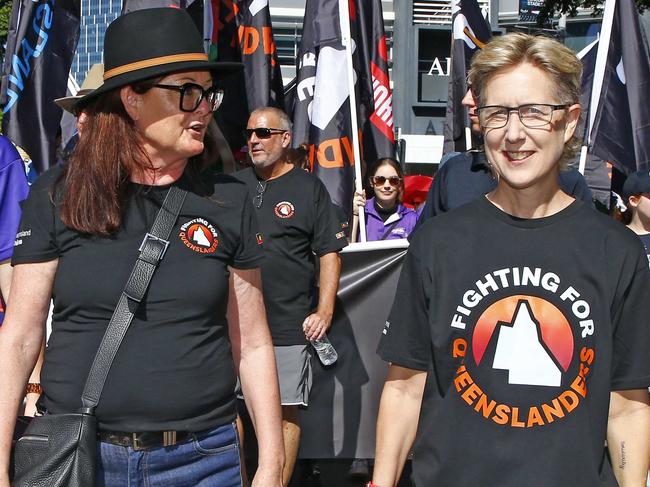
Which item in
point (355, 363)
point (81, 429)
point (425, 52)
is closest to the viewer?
point (81, 429)

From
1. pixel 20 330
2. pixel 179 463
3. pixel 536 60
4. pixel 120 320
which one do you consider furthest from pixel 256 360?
pixel 536 60

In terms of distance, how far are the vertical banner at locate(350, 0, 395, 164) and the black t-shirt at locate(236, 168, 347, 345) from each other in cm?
243

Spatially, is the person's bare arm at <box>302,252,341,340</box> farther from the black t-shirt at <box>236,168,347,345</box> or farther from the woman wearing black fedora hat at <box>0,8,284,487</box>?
the woman wearing black fedora hat at <box>0,8,284,487</box>

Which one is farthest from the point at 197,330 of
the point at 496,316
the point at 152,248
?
the point at 496,316

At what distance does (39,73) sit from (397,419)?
5.76 metres

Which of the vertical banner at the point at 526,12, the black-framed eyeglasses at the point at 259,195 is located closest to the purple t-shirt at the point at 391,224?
the black-framed eyeglasses at the point at 259,195

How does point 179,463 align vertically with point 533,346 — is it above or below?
below

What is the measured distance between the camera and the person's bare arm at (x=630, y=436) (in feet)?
8.64

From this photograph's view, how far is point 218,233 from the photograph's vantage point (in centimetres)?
294

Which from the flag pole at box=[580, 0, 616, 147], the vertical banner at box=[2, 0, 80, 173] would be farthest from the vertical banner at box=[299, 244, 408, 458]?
the vertical banner at box=[2, 0, 80, 173]

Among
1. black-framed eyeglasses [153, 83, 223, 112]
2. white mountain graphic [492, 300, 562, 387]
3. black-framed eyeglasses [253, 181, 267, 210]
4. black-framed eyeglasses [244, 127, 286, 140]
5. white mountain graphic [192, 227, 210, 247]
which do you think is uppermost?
black-framed eyeglasses [153, 83, 223, 112]

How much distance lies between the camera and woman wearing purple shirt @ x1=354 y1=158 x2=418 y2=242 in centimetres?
854

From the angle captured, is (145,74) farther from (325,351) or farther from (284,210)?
(325,351)

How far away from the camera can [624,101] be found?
7.90 m
